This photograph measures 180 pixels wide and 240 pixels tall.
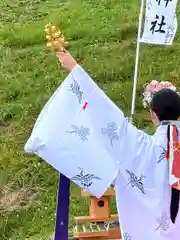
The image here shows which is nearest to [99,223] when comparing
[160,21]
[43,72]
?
[160,21]

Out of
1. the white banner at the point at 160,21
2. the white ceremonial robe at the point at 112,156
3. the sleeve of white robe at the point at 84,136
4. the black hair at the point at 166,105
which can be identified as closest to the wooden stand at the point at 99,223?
the white ceremonial robe at the point at 112,156

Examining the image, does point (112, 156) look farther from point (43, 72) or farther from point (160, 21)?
point (43, 72)

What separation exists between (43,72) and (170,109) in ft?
15.2

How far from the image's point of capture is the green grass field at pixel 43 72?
17.9ft

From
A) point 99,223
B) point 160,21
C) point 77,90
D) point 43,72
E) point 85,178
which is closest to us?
point 85,178

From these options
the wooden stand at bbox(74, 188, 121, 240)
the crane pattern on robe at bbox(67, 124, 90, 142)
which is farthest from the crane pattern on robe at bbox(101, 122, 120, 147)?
the wooden stand at bbox(74, 188, 121, 240)

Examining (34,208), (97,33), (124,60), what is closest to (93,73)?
(124,60)

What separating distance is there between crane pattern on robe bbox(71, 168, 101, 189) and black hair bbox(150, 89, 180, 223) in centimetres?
47

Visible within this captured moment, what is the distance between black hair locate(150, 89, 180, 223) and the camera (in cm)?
347

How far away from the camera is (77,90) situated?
3531 mm

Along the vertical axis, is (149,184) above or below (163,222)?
above

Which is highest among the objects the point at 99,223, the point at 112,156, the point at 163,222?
the point at 112,156

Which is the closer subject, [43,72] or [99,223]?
[99,223]

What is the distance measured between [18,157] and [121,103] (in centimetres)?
159
